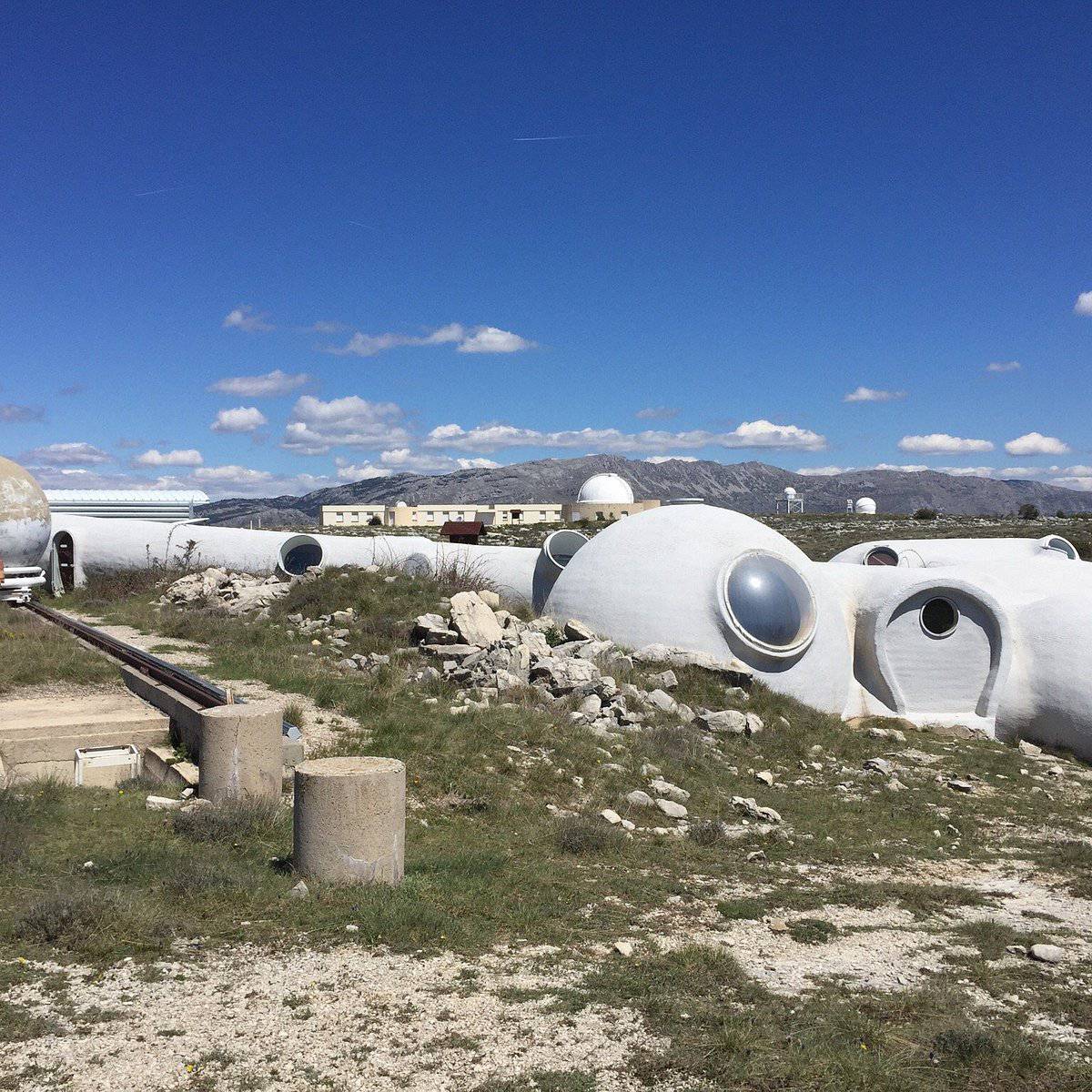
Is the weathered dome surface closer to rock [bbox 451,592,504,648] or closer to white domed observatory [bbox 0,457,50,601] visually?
white domed observatory [bbox 0,457,50,601]

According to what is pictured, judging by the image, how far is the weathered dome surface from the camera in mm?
20547

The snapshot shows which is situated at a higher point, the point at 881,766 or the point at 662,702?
the point at 662,702

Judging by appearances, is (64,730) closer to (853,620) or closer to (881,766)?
(881,766)

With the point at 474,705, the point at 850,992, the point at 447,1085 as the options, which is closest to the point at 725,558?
the point at 474,705

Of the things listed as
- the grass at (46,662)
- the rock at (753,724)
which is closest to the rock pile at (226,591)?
the grass at (46,662)

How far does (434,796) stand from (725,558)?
758 centimetres

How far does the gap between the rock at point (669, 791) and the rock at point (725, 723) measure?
8.49 ft

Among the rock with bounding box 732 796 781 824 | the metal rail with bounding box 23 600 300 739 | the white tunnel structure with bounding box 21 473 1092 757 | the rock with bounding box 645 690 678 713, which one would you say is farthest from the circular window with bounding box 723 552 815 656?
the metal rail with bounding box 23 600 300 739

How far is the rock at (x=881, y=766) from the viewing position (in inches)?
448

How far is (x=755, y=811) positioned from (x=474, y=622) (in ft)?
20.2

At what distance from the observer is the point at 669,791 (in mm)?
9148

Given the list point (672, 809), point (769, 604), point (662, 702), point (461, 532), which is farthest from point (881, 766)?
point (461, 532)

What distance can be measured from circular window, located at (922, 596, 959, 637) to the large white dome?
4693 centimetres

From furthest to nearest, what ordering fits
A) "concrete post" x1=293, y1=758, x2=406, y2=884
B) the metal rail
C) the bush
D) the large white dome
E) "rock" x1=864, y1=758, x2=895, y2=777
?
the large white dome → "rock" x1=864, y1=758, x2=895, y2=777 → the metal rail → the bush → "concrete post" x1=293, y1=758, x2=406, y2=884
